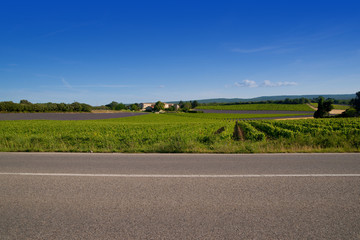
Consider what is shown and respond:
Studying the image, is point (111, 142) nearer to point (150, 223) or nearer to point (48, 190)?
point (48, 190)

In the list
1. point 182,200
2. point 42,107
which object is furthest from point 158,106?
point 182,200

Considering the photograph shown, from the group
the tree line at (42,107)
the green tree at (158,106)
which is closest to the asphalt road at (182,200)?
the tree line at (42,107)

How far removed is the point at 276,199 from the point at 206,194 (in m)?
1.33

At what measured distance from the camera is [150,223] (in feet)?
9.93

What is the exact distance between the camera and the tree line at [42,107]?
69.8 m

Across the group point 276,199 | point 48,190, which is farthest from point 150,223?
point 48,190

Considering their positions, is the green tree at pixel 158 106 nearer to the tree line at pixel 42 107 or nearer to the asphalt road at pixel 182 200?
the tree line at pixel 42 107

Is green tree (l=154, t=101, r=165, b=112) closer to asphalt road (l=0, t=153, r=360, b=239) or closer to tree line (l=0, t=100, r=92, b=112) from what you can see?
tree line (l=0, t=100, r=92, b=112)

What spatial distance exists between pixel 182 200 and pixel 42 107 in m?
94.3

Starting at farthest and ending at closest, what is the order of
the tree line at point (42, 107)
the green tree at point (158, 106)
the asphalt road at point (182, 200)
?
the green tree at point (158, 106)
the tree line at point (42, 107)
the asphalt road at point (182, 200)

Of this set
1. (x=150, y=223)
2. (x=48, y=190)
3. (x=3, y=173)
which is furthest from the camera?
(x=3, y=173)

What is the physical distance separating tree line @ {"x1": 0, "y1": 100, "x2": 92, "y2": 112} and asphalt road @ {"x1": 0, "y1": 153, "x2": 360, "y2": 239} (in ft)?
278

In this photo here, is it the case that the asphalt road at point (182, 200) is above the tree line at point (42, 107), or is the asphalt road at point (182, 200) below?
below

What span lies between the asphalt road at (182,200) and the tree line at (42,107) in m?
84.7
